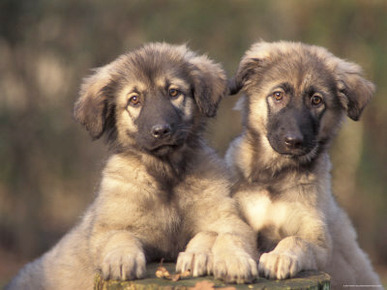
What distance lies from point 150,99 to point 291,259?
142 centimetres

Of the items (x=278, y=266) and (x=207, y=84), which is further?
(x=207, y=84)

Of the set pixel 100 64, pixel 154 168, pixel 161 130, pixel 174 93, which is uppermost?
pixel 100 64

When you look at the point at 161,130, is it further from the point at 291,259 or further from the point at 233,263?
the point at 291,259

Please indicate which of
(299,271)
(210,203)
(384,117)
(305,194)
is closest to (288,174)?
(305,194)

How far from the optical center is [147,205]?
4281 millimetres

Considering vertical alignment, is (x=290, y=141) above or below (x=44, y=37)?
below

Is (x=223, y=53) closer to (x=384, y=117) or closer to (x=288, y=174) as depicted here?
(x=384, y=117)

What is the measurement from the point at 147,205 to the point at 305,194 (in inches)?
43.2

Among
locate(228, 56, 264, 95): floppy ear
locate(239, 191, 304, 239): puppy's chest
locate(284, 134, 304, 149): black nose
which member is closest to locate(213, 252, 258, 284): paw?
locate(239, 191, 304, 239): puppy's chest

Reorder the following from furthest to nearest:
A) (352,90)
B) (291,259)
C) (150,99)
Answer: (352,90) → (150,99) → (291,259)

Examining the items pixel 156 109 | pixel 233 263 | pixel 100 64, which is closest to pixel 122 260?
pixel 233 263

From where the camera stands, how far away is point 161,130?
13.6 feet

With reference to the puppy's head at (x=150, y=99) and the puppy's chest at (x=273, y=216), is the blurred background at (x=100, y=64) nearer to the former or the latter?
the puppy's head at (x=150, y=99)

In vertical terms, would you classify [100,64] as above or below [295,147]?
above
